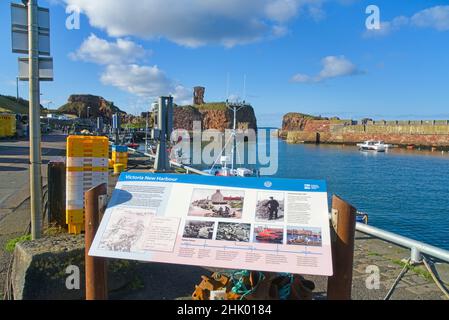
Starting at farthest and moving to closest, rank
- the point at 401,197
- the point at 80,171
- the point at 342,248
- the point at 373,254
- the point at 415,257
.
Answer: the point at 401,197 < the point at 80,171 < the point at 373,254 < the point at 415,257 < the point at 342,248

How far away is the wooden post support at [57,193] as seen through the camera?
7020 millimetres

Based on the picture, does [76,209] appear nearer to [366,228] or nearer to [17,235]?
[17,235]

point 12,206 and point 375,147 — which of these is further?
point 375,147

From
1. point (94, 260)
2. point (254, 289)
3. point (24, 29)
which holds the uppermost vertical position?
point (24, 29)

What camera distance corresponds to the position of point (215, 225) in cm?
362

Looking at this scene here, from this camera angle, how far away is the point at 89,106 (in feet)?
518

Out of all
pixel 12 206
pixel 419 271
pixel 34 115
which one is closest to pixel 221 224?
pixel 419 271

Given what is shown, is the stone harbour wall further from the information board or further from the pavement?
the information board

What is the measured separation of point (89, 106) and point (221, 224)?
16490cm

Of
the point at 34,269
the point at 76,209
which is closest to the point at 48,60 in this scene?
the point at 76,209

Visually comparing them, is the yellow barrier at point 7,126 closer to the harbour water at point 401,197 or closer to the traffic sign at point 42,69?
the harbour water at point 401,197

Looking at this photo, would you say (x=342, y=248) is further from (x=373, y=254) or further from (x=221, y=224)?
(x=373, y=254)

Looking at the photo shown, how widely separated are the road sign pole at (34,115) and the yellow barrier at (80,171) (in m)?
0.72

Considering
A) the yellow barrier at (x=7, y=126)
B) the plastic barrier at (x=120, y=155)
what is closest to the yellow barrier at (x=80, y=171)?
the plastic barrier at (x=120, y=155)
